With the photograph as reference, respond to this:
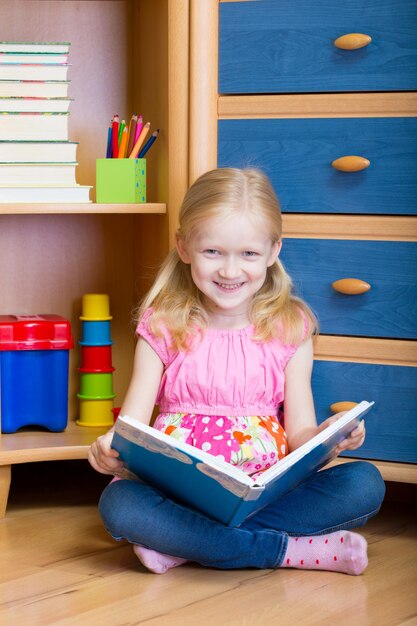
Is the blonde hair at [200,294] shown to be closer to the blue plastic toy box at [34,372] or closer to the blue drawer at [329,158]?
the blue drawer at [329,158]

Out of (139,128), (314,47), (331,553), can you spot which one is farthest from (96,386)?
(314,47)

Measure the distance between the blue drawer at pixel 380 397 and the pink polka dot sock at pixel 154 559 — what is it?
332 mm

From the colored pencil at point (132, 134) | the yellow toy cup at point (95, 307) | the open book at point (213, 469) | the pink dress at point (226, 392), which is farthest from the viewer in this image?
the yellow toy cup at point (95, 307)

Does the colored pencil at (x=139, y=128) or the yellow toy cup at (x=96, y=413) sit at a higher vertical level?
the colored pencil at (x=139, y=128)

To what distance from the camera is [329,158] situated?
142cm

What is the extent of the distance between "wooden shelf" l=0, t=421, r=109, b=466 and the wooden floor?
0.10m

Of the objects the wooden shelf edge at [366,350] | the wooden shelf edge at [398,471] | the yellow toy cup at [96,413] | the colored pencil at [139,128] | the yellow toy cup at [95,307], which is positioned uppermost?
the colored pencil at [139,128]

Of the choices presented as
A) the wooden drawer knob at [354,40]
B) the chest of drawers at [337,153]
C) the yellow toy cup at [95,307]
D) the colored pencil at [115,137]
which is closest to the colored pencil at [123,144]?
the colored pencil at [115,137]

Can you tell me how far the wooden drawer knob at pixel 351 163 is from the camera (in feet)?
4.56

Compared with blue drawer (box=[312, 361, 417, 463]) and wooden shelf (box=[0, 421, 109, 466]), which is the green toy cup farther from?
blue drawer (box=[312, 361, 417, 463])

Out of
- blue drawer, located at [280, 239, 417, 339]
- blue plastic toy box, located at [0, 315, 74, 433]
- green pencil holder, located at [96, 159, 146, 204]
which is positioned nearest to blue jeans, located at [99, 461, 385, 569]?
blue drawer, located at [280, 239, 417, 339]

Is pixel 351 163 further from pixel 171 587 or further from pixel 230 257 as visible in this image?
pixel 171 587

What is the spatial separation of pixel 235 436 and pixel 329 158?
423 millimetres

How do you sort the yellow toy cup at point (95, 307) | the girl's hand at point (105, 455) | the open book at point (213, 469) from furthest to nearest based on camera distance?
the yellow toy cup at point (95, 307)
the girl's hand at point (105, 455)
the open book at point (213, 469)
